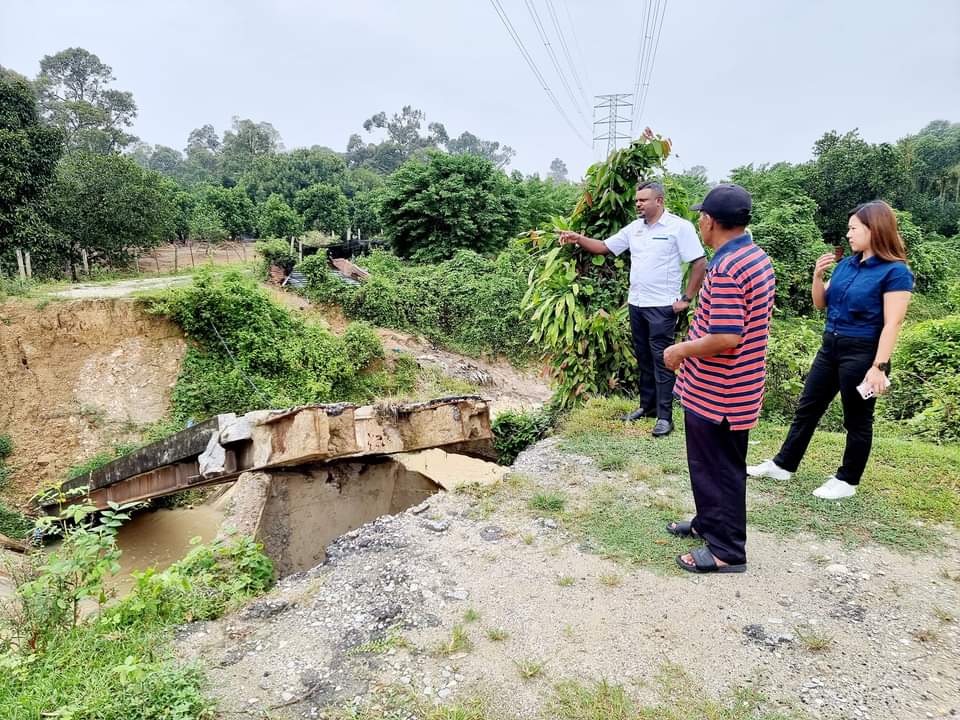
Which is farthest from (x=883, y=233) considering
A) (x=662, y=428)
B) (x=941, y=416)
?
(x=941, y=416)

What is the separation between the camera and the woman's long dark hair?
3104 mm

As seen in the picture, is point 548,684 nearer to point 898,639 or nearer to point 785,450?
point 898,639

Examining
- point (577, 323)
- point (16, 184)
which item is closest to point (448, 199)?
point (16, 184)

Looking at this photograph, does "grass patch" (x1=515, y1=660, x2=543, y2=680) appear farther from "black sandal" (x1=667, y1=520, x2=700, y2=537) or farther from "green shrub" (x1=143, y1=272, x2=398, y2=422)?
"green shrub" (x1=143, y1=272, x2=398, y2=422)

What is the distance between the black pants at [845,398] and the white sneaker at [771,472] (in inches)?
6.4

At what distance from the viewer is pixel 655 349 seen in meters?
4.75

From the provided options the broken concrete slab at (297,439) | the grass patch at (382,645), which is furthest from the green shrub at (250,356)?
the grass patch at (382,645)

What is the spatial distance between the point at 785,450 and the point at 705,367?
5.81 feet

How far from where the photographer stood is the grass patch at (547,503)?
12.7 ft

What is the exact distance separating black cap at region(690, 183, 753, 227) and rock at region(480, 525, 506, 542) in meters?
2.32

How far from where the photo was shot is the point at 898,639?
2.44 m

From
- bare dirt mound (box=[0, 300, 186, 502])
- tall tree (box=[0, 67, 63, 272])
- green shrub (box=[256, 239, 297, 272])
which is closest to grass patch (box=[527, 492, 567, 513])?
bare dirt mound (box=[0, 300, 186, 502])

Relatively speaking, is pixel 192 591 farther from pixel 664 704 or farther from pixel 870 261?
pixel 870 261

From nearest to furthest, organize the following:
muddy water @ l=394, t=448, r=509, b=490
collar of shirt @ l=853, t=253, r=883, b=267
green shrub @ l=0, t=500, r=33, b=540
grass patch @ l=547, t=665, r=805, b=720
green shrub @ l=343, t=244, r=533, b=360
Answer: grass patch @ l=547, t=665, r=805, b=720, collar of shirt @ l=853, t=253, r=883, b=267, muddy water @ l=394, t=448, r=509, b=490, green shrub @ l=0, t=500, r=33, b=540, green shrub @ l=343, t=244, r=533, b=360
